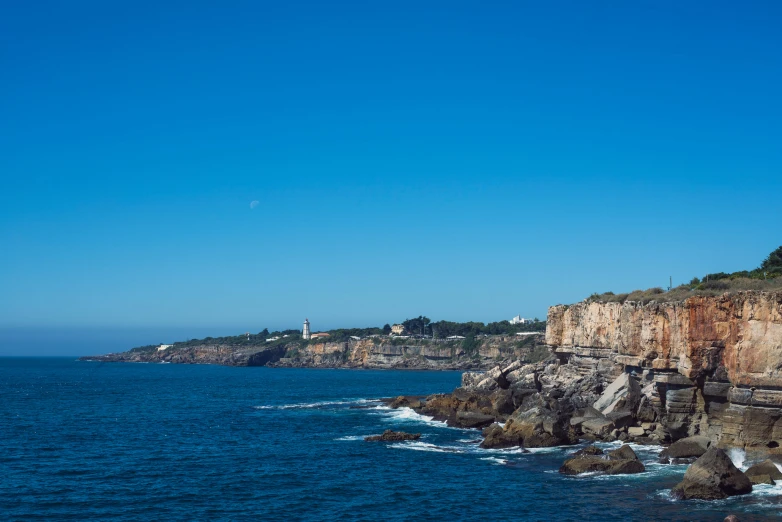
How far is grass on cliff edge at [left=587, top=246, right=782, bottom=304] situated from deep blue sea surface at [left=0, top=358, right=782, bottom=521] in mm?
10201

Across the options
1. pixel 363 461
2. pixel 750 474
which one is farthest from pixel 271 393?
pixel 750 474

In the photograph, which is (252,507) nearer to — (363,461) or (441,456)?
(363,461)

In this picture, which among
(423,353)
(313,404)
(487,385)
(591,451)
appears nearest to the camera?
(591,451)

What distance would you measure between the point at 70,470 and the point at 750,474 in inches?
1385

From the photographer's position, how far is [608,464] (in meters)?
36.2

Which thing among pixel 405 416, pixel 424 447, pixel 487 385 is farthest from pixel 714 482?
pixel 487 385

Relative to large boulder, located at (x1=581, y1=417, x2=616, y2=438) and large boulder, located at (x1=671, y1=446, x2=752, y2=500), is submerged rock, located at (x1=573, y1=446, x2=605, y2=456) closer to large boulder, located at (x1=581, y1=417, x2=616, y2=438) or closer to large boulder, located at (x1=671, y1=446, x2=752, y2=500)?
large boulder, located at (x1=581, y1=417, x2=616, y2=438)

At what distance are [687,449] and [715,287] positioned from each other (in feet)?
37.3

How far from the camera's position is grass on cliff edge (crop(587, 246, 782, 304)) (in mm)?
39781

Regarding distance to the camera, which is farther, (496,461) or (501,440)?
(501,440)

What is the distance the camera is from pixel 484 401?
6222 centimetres

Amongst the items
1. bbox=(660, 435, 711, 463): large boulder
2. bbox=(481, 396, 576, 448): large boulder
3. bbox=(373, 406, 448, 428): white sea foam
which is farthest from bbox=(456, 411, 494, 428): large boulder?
bbox=(660, 435, 711, 463): large boulder

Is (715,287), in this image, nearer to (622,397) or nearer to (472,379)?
(622,397)

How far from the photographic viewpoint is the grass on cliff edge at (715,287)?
39.8m
